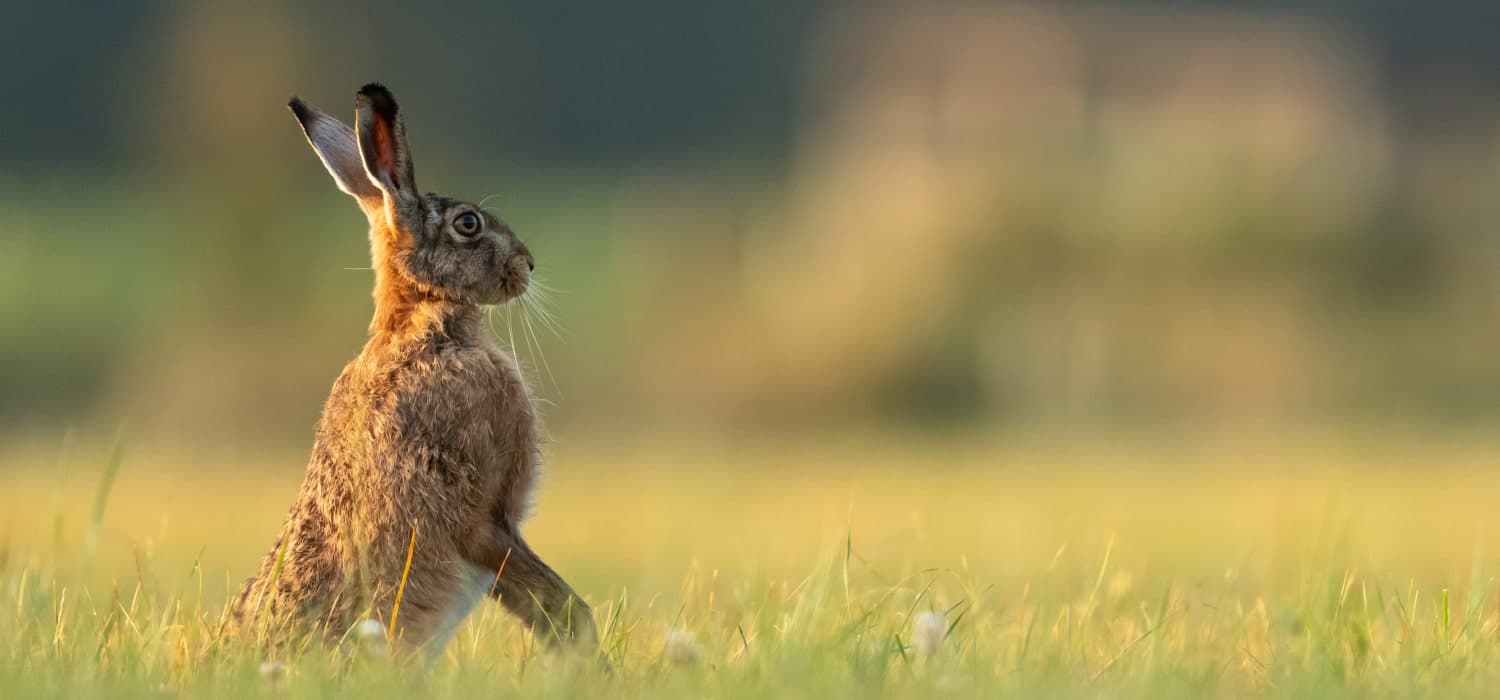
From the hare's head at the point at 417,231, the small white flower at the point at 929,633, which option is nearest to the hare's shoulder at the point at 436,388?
the hare's head at the point at 417,231

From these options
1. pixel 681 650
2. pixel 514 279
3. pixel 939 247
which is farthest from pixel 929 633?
pixel 939 247

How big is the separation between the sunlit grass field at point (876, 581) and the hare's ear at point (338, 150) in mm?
870

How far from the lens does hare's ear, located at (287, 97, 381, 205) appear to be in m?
5.60

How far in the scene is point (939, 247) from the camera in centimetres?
1933

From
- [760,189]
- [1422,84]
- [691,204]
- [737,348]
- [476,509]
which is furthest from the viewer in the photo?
[1422,84]

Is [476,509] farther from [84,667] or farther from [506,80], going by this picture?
[506,80]

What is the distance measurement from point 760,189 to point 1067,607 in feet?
64.8

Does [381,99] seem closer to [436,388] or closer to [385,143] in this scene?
[385,143]

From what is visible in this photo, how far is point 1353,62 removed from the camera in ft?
84.6

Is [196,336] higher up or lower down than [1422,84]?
lower down

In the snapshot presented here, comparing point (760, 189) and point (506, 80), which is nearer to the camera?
point (760, 189)

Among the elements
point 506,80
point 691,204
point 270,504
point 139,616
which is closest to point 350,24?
point 691,204

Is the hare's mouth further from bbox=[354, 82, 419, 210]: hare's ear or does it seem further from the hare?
bbox=[354, 82, 419, 210]: hare's ear

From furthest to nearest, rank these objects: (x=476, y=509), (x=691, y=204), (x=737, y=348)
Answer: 1. (x=691, y=204)
2. (x=737, y=348)
3. (x=476, y=509)
